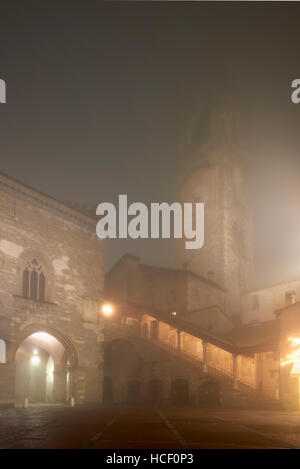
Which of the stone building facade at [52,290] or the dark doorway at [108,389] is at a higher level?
the stone building facade at [52,290]

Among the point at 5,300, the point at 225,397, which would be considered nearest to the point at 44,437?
the point at 5,300

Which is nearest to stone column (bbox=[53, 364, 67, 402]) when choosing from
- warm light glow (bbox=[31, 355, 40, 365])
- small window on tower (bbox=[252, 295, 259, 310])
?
warm light glow (bbox=[31, 355, 40, 365])

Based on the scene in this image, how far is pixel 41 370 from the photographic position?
29719 mm

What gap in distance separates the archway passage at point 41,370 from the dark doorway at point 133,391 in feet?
21.4

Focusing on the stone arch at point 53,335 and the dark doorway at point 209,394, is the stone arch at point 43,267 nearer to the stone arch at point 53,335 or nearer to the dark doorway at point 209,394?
the stone arch at point 53,335

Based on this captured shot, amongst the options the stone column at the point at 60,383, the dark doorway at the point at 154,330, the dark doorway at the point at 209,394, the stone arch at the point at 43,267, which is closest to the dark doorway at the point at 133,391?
the dark doorway at the point at 154,330

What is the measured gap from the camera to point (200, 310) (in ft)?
143

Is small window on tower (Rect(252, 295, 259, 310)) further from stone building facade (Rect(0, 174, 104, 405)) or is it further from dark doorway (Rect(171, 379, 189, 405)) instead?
stone building facade (Rect(0, 174, 104, 405))

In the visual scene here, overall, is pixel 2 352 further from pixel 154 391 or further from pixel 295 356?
pixel 295 356

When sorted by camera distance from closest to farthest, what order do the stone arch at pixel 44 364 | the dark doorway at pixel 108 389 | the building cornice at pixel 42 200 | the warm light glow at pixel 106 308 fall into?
1. the building cornice at pixel 42 200
2. the stone arch at pixel 44 364
3. the warm light glow at pixel 106 308
4. the dark doorway at pixel 108 389

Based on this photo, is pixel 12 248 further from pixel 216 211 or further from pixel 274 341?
pixel 216 211

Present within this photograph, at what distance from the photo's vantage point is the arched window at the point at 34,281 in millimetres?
22828

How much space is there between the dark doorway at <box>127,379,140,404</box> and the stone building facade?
21.6ft

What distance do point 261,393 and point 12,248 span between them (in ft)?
57.9
